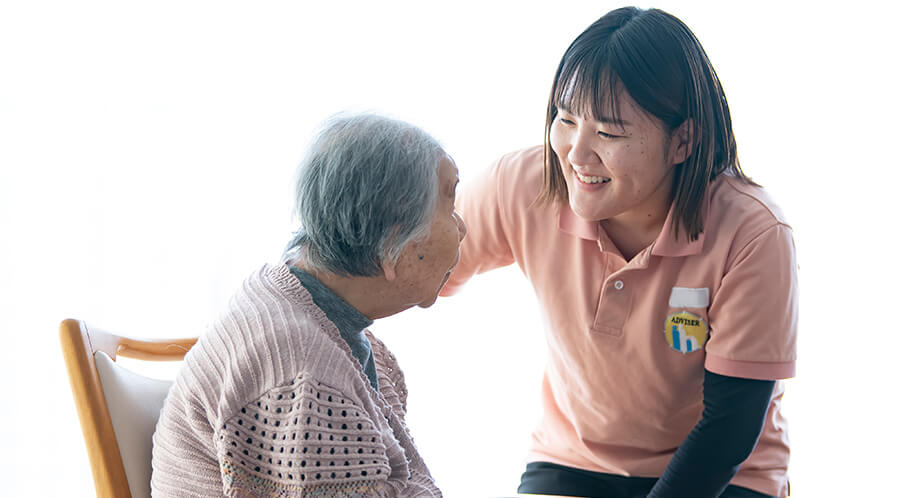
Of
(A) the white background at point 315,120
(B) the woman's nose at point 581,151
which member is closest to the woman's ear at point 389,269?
(B) the woman's nose at point 581,151

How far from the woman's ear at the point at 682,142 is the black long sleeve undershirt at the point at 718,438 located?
38cm

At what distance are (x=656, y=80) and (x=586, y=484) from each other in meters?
0.81

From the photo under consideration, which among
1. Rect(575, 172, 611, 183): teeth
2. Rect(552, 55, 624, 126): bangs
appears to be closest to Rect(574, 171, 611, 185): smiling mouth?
Rect(575, 172, 611, 183): teeth

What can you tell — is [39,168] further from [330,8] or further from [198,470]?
[198,470]

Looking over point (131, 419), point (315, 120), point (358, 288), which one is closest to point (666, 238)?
point (358, 288)

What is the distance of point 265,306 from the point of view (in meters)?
0.96

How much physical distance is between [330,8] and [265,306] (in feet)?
4.90

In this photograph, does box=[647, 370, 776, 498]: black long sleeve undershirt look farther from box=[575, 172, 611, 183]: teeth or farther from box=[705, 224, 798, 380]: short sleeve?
box=[575, 172, 611, 183]: teeth

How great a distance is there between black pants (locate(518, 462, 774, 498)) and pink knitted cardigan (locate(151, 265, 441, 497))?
597 millimetres

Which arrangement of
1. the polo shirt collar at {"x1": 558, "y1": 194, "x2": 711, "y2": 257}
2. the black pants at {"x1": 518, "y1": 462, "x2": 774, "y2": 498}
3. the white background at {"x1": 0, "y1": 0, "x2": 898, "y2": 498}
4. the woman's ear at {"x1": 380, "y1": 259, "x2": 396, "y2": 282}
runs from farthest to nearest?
Result: the white background at {"x1": 0, "y1": 0, "x2": 898, "y2": 498} < the black pants at {"x1": 518, "y1": 462, "x2": 774, "y2": 498} < the polo shirt collar at {"x1": 558, "y1": 194, "x2": 711, "y2": 257} < the woman's ear at {"x1": 380, "y1": 259, "x2": 396, "y2": 282}

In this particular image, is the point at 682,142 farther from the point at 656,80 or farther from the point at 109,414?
the point at 109,414

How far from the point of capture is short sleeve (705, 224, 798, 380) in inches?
47.7

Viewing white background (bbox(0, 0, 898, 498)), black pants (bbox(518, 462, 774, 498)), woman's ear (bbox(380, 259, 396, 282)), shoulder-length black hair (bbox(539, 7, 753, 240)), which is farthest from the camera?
white background (bbox(0, 0, 898, 498))

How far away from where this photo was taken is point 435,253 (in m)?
1.04
